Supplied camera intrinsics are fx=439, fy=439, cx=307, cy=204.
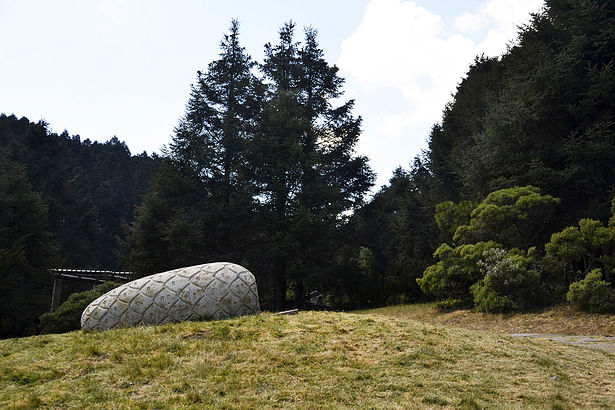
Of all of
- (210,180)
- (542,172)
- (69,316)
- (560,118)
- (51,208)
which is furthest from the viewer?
(51,208)

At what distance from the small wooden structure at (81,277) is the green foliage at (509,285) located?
1752cm

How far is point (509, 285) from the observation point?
15.5m

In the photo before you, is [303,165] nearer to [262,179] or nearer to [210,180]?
[262,179]

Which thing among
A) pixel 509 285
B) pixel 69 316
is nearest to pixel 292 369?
pixel 509 285

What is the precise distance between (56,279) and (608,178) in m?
27.0

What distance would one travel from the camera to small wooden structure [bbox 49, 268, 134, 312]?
2287 cm

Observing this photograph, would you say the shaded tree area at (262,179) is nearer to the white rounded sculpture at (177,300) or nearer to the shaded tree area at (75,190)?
the shaded tree area at (75,190)

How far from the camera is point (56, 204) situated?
36469 mm

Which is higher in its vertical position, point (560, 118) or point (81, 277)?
point (560, 118)

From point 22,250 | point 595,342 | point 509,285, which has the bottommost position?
point 595,342

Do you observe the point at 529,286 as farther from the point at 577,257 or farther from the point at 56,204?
the point at 56,204

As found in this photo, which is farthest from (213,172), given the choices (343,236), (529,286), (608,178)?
(608,178)

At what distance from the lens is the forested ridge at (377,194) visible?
17375mm

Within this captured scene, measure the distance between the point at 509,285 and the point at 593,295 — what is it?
8.56ft
